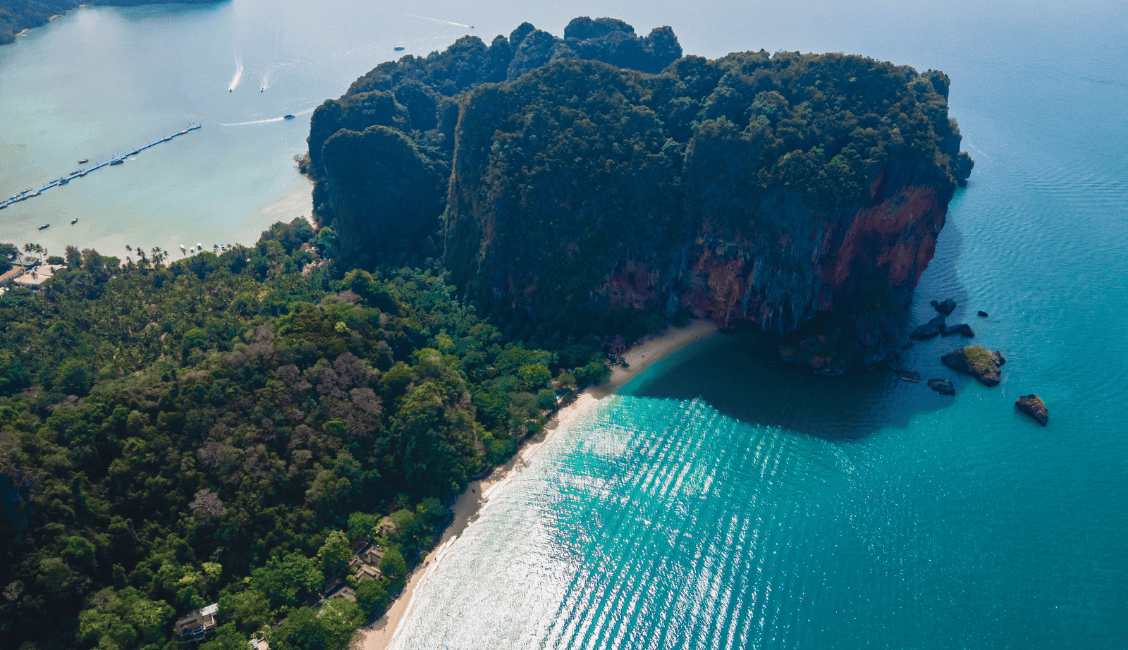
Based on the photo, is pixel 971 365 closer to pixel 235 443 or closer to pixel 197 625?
pixel 235 443

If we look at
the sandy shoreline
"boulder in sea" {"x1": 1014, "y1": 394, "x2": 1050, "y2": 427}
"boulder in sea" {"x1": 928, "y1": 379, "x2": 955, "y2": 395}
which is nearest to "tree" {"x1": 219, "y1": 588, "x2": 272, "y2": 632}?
the sandy shoreline

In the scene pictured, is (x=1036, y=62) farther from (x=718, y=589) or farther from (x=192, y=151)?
(x=192, y=151)

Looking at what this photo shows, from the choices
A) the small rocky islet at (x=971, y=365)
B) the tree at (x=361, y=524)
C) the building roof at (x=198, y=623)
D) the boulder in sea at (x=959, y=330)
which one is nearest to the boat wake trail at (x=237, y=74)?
the tree at (x=361, y=524)

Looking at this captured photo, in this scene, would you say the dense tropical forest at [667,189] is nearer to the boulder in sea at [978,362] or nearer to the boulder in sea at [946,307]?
the boulder in sea at [946,307]

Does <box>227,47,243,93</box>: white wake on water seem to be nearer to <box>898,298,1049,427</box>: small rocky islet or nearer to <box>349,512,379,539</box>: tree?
<box>349,512,379,539</box>: tree

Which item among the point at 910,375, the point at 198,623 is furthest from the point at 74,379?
the point at 910,375

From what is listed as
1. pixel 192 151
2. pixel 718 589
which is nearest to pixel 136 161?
pixel 192 151
